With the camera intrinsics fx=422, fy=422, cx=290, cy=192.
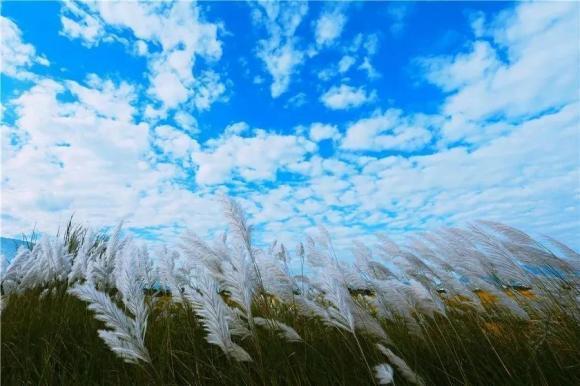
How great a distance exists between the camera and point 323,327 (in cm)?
342

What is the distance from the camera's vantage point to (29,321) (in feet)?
12.7

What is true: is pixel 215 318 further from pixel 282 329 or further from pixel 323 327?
pixel 323 327

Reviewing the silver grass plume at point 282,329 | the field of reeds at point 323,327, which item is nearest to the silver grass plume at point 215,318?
the field of reeds at point 323,327

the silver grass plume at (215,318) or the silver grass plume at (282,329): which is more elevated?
the silver grass plume at (215,318)

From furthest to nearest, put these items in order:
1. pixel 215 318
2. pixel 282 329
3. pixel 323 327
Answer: pixel 323 327, pixel 282 329, pixel 215 318

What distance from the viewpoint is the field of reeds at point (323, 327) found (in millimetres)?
2268

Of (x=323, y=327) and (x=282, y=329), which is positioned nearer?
(x=282, y=329)

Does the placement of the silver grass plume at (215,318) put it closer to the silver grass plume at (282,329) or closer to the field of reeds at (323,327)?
the field of reeds at (323,327)

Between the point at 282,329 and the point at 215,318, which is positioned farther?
the point at 282,329

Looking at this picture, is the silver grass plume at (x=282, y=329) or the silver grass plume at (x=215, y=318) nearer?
the silver grass plume at (x=215, y=318)

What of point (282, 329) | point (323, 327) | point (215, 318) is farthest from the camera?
point (323, 327)

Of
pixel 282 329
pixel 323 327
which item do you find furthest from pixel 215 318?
pixel 323 327

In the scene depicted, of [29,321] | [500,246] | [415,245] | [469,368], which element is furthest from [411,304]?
[29,321]

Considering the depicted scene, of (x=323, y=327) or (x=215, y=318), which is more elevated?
(x=215, y=318)
